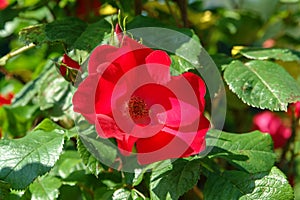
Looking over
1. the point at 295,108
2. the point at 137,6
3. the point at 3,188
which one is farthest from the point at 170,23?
the point at 3,188

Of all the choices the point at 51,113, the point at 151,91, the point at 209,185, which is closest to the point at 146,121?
the point at 151,91

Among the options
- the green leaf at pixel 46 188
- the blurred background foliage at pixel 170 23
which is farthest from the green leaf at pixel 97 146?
the blurred background foliage at pixel 170 23

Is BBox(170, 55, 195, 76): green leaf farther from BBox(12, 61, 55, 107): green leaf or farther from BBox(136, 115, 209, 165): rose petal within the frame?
BBox(12, 61, 55, 107): green leaf

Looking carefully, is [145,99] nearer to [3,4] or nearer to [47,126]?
[47,126]

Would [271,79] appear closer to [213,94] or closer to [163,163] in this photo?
[213,94]

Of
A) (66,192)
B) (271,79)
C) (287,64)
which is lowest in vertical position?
(287,64)

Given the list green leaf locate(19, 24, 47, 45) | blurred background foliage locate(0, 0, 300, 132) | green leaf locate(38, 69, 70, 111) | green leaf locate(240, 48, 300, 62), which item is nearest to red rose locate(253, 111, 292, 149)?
blurred background foliage locate(0, 0, 300, 132)
